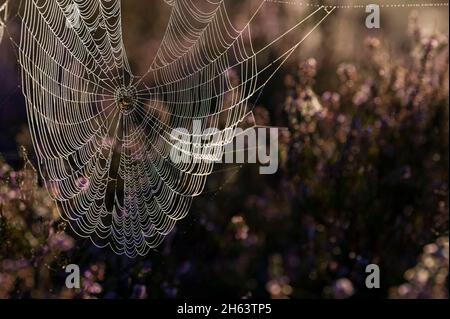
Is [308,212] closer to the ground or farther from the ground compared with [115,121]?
closer to the ground

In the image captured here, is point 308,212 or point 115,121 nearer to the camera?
point 308,212

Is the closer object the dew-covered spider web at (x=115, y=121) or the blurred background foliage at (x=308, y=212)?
the blurred background foliage at (x=308, y=212)

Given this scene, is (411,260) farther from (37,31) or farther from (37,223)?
(37,31)
